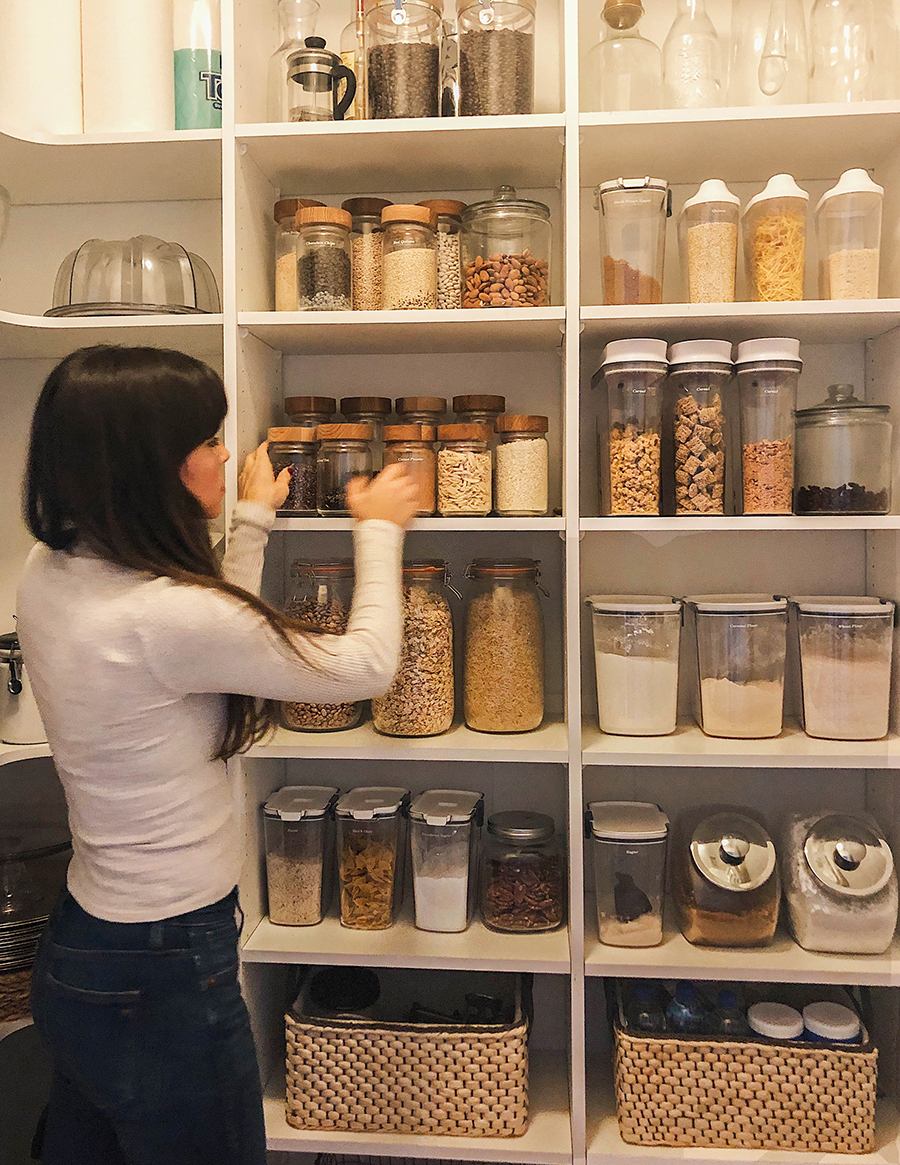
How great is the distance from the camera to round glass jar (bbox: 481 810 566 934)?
1.71m

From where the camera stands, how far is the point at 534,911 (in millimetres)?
1712

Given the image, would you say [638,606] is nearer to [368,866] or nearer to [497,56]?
[368,866]

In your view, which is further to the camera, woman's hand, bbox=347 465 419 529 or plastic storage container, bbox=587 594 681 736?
plastic storage container, bbox=587 594 681 736

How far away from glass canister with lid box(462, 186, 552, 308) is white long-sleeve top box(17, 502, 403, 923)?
2.32ft

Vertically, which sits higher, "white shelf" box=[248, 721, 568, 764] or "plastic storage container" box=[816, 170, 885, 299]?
"plastic storage container" box=[816, 170, 885, 299]

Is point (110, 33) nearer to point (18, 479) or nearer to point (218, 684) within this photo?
point (18, 479)

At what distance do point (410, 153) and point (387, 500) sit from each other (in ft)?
2.28

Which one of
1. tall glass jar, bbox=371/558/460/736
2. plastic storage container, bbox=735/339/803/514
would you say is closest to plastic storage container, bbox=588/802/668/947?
tall glass jar, bbox=371/558/460/736

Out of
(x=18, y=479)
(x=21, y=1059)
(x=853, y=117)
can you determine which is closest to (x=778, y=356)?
(x=853, y=117)

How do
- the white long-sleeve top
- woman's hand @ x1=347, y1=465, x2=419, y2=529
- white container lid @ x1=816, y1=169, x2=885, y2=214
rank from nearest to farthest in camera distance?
1. the white long-sleeve top
2. woman's hand @ x1=347, y1=465, x2=419, y2=529
3. white container lid @ x1=816, y1=169, x2=885, y2=214

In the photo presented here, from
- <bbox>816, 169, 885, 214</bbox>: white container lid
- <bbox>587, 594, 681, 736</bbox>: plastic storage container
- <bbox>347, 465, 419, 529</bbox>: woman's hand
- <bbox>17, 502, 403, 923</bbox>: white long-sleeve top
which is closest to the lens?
<bbox>17, 502, 403, 923</bbox>: white long-sleeve top

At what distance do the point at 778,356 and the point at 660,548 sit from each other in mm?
467

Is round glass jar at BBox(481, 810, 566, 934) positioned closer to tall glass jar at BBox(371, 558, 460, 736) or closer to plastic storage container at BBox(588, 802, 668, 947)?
plastic storage container at BBox(588, 802, 668, 947)

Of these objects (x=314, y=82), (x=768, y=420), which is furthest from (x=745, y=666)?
(x=314, y=82)
